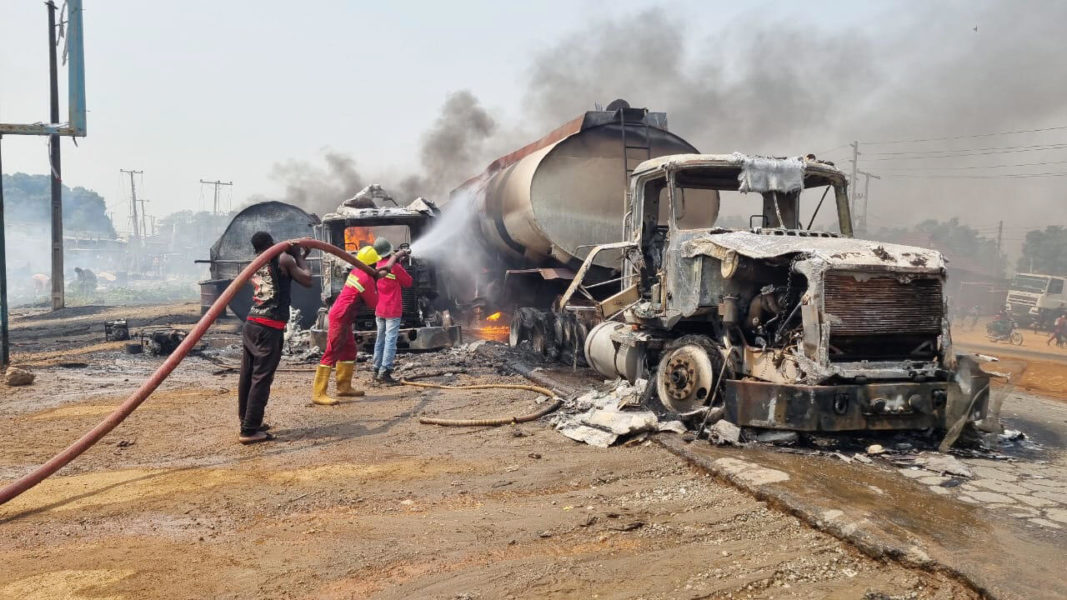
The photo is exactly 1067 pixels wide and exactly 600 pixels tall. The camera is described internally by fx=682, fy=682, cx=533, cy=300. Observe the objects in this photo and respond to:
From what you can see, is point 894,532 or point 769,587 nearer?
point 769,587

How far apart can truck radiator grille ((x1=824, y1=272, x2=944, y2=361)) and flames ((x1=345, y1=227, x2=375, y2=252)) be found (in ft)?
27.4

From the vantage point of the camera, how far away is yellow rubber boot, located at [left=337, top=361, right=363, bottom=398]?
7.38 m

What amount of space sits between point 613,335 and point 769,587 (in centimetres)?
427

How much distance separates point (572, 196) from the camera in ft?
31.8

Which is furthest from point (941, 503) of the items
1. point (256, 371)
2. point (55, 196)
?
point (55, 196)

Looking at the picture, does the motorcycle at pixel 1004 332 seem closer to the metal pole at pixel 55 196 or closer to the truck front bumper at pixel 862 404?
the truck front bumper at pixel 862 404

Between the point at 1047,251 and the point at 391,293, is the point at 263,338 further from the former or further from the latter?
the point at 1047,251

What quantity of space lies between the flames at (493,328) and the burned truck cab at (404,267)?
1.52 meters

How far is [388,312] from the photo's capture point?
8.12 meters

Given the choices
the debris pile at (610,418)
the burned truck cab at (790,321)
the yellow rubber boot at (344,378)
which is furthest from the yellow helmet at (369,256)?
the burned truck cab at (790,321)

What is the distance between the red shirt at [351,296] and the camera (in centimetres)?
718

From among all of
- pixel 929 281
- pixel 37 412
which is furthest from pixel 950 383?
pixel 37 412

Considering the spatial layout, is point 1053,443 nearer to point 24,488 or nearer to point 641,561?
point 641,561

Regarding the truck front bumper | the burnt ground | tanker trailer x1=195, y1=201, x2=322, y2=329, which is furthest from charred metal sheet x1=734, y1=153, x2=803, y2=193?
tanker trailer x1=195, y1=201, x2=322, y2=329
